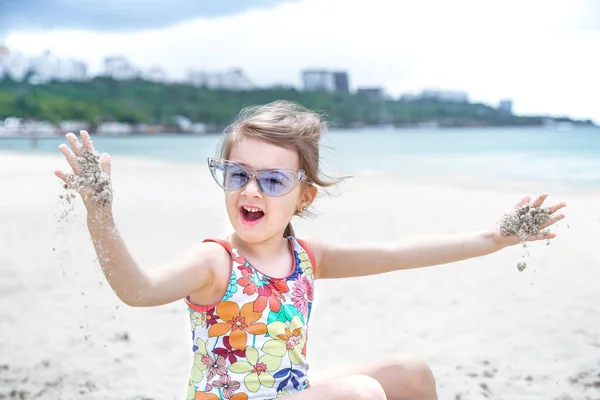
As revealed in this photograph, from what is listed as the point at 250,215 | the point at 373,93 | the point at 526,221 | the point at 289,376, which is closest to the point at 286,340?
the point at 289,376

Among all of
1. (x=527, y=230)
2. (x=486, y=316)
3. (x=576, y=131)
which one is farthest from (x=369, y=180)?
(x=576, y=131)

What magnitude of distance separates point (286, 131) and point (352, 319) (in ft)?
10.0

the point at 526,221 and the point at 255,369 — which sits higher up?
the point at 526,221

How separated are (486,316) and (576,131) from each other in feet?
145

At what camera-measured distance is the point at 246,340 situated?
2338 mm

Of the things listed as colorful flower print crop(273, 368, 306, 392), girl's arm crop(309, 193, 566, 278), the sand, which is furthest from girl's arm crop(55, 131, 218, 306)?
the sand

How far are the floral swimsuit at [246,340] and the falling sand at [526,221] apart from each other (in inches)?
31.6

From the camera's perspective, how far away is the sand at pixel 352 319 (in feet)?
13.4

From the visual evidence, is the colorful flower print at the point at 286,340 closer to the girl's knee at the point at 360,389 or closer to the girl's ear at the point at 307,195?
the girl's knee at the point at 360,389

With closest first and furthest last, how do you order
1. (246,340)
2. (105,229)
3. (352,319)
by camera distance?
(105,229), (246,340), (352,319)

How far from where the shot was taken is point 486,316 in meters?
Answer: 5.51

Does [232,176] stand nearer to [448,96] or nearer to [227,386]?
[227,386]

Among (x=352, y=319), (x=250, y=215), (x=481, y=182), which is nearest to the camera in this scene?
(x=250, y=215)

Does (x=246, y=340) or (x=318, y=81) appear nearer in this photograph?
(x=246, y=340)
